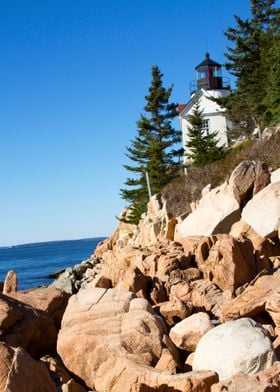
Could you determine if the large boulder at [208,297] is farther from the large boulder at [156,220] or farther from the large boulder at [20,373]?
the large boulder at [156,220]

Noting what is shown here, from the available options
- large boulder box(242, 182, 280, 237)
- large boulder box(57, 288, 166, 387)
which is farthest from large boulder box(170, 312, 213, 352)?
large boulder box(242, 182, 280, 237)

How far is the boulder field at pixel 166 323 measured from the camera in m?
7.29

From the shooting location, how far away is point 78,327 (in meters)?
9.25

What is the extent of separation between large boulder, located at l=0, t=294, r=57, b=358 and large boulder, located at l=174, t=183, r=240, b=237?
21.2ft

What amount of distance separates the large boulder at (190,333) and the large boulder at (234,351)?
79 centimetres

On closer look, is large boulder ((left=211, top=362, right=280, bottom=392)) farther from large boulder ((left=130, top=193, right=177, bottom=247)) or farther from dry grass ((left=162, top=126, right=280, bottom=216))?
dry grass ((left=162, top=126, right=280, bottom=216))

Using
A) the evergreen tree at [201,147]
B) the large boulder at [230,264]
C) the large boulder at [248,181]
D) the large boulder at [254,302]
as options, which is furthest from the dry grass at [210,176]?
the large boulder at [254,302]

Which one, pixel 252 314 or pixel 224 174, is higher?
pixel 224 174

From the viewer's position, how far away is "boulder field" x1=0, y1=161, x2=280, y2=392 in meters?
7.29

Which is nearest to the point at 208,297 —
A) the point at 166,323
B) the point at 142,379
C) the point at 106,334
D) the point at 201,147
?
the point at 166,323

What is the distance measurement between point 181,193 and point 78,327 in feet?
67.3

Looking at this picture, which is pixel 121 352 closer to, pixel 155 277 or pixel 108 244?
pixel 155 277

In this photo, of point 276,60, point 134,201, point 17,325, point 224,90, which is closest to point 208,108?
point 224,90

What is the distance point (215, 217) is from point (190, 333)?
7.70 m
